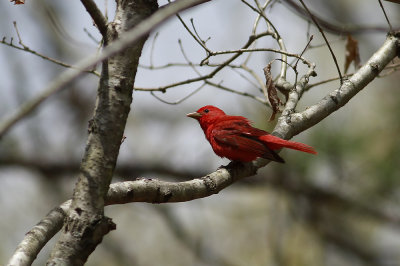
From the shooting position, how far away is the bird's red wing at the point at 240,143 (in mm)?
3656

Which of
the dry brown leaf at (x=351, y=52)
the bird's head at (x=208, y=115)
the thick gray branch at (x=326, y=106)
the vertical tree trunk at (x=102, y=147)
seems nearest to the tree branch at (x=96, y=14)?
the vertical tree trunk at (x=102, y=147)

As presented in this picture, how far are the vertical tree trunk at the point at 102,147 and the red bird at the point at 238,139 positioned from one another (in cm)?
137

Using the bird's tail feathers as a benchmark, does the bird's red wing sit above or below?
above

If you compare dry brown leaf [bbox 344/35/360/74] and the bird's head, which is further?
the bird's head

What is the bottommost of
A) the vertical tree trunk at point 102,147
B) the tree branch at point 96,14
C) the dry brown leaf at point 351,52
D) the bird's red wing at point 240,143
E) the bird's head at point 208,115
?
the vertical tree trunk at point 102,147

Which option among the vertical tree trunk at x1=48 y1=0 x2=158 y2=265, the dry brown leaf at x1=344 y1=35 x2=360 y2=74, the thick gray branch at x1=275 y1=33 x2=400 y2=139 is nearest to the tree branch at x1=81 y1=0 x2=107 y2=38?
the vertical tree trunk at x1=48 y1=0 x2=158 y2=265

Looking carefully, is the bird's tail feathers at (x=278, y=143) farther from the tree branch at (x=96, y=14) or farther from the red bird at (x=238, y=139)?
the tree branch at (x=96, y=14)

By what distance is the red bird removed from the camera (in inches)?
141

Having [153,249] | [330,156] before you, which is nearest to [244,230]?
[153,249]

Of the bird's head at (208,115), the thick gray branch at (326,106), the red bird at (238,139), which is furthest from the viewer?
the bird's head at (208,115)

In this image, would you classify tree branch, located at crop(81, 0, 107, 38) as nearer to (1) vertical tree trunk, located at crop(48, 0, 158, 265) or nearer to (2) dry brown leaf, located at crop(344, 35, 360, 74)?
(1) vertical tree trunk, located at crop(48, 0, 158, 265)

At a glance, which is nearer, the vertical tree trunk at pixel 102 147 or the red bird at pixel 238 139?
the vertical tree trunk at pixel 102 147

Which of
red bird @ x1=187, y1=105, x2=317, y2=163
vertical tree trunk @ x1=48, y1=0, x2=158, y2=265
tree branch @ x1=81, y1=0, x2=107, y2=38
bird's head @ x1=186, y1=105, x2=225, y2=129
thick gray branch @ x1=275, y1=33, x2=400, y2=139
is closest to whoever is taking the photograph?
vertical tree trunk @ x1=48, y1=0, x2=158, y2=265

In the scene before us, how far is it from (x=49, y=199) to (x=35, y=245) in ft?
21.5
